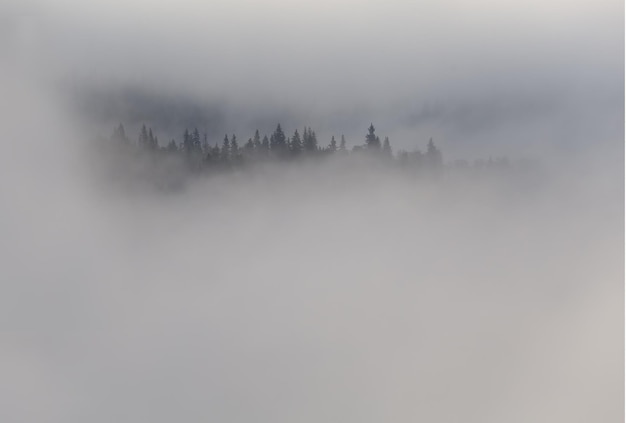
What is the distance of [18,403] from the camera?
268 inches

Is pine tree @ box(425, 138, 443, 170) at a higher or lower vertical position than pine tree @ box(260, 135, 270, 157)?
lower

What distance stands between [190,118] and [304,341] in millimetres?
4164

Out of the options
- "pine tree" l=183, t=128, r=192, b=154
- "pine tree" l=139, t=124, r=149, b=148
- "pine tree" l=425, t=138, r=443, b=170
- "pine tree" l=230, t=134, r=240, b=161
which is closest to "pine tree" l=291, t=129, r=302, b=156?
"pine tree" l=230, t=134, r=240, b=161

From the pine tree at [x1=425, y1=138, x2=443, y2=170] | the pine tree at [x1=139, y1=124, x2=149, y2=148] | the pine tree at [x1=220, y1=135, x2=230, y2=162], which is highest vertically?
the pine tree at [x1=139, y1=124, x2=149, y2=148]

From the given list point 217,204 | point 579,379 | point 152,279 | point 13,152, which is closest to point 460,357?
point 579,379

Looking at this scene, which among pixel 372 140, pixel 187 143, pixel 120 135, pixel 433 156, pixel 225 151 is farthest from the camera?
pixel 433 156

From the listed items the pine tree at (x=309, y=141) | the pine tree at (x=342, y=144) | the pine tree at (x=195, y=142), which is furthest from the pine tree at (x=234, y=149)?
the pine tree at (x=342, y=144)

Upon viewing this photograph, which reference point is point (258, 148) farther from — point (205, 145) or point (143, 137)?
point (143, 137)

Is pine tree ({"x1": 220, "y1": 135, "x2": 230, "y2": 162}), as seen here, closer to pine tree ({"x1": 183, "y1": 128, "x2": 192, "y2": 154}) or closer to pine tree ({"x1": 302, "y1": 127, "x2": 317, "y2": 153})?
pine tree ({"x1": 183, "y1": 128, "x2": 192, "y2": 154})

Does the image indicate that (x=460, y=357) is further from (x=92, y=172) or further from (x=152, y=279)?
(x=92, y=172)

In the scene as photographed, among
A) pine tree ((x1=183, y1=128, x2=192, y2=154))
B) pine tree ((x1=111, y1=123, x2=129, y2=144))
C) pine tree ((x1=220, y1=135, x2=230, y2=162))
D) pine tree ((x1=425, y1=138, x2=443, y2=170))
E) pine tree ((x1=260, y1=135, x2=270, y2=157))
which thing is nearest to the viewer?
pine tree ((x1=111, y1=123, x2=129, y2=144))

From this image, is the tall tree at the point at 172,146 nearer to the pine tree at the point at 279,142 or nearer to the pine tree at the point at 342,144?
the pine tree at the point at 279,142

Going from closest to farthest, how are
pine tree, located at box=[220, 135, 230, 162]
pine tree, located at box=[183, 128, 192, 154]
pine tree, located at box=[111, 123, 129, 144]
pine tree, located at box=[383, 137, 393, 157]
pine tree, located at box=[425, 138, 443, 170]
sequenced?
1. pine tree, located at box=[111, 123, 129, 144]
2. pine tree, located at box=[183, 128, 192, 154]
3. pine tree, located at box=[220, 135, 230, 162]
4. pine tree, located at box=[383, 137, 393, 157]
5. pine tree, located at box=[425, 138, 443, 170]

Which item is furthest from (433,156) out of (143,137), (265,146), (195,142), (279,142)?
(143,137)
